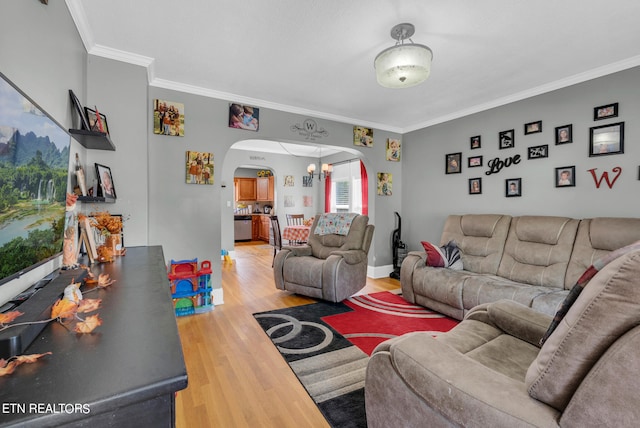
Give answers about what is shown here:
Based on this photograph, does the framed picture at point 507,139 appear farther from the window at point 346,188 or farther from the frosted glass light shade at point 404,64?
the window at point 346,188

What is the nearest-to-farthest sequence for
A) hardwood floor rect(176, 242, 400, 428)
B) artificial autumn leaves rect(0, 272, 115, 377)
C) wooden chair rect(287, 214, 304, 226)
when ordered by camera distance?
artificial autumn leaves rect(0, 272, 115, 377) → hardwood floor rect(176, 242, 400, 428) → wooden chair rect(287, 214, 304, 226)

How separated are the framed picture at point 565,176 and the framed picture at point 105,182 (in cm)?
436

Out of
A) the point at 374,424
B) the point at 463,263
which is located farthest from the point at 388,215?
the point at 374,424

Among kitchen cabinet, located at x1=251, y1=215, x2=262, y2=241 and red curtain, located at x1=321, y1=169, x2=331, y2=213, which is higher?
red curtain, located at x1=321, y1=169, x2=331, y2=213

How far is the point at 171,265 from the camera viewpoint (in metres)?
3.13

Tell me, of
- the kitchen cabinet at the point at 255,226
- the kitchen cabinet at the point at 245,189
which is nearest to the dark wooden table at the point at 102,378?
the kitchen cabinet at the point at 255,226

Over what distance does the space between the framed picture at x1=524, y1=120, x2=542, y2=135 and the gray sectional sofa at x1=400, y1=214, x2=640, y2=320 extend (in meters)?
1.02

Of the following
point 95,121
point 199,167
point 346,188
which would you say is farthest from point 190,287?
point 346,188

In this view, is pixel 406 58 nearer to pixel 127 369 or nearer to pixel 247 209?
pixel 127 369

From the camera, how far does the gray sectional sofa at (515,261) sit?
2461 millimetres

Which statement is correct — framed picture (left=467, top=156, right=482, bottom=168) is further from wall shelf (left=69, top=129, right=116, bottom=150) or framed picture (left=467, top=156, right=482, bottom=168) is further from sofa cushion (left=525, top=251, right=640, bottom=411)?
wall shelf (left=69, top=129, right=116, bottom=150)

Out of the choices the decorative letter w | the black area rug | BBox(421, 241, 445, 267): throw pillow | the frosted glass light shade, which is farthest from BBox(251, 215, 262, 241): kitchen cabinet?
the decorative letter w

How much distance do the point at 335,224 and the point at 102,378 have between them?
3.58 meters

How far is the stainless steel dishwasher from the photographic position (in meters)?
8.72
